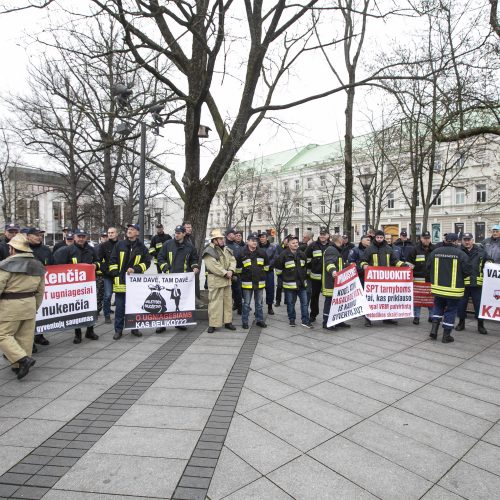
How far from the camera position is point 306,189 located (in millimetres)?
62906

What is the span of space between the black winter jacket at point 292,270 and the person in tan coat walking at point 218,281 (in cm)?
106

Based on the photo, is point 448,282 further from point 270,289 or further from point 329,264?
point 270,289

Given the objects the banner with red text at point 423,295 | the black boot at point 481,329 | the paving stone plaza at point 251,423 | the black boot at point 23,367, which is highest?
the banner with red text at point 423,295

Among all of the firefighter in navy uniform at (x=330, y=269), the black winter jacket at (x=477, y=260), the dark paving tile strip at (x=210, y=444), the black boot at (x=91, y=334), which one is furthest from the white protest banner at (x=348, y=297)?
the black boot at (x=91, y=334)

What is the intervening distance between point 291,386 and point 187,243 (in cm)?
427

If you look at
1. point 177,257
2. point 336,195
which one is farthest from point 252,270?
point 336,195

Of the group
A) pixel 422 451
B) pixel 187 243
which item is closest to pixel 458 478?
pixel 422 451

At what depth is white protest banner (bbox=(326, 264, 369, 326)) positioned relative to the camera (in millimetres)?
7738

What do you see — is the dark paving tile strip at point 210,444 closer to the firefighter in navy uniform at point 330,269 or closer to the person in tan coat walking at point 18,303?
the person in tan coat walking at point 18,303

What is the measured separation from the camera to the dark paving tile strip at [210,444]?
9.09 feet

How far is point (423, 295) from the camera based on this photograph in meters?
9.07

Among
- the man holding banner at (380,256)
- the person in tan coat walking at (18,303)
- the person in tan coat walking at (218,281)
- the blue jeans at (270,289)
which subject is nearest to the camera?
the person in tan coat walking at (18,303)

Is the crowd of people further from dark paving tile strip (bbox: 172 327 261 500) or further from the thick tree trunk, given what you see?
the thick tree trunk

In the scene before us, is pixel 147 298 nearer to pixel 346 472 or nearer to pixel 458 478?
pixel 346 472
